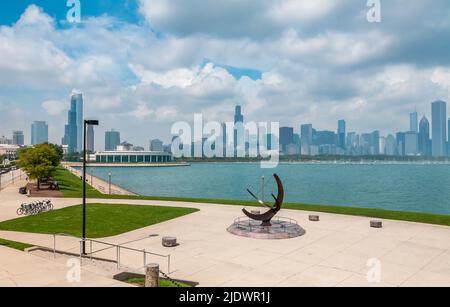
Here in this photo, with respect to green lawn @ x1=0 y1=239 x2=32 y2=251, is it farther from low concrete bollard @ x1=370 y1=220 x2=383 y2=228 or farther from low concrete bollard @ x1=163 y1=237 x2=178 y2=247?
low concrete bollard @ x1=370 y1=220 x2=383 y2=228

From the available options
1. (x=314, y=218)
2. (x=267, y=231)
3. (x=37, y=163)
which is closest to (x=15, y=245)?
(x=267, y=231)

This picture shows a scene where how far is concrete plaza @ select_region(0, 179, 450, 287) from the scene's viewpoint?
1247cm

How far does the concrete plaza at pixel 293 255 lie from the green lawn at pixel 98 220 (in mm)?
1308

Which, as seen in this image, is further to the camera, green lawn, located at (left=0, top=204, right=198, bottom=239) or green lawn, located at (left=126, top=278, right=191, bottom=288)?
green lawn, located at (left=0, top=204, right=198, bottom=239)

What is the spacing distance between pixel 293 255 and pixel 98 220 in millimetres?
14788

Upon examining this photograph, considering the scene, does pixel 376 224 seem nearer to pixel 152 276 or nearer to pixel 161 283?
pixel 161 283

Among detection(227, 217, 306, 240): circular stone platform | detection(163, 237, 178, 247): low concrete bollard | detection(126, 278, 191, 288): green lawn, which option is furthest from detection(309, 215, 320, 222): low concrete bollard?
detection(126, 278, 191, 288): green lawn

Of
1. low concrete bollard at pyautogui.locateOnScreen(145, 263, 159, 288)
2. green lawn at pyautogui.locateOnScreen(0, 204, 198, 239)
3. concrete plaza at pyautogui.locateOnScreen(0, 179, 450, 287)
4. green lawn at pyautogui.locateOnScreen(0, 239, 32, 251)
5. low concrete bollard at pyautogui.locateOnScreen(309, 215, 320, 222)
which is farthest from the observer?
low concrete bollard at pyautogui.locateOnScreen(309, 215, 320, 222)

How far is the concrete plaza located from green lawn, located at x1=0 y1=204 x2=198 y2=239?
1.31 m

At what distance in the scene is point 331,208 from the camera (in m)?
29.5

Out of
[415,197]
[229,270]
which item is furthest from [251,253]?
[415,197]

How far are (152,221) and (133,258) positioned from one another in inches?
344
